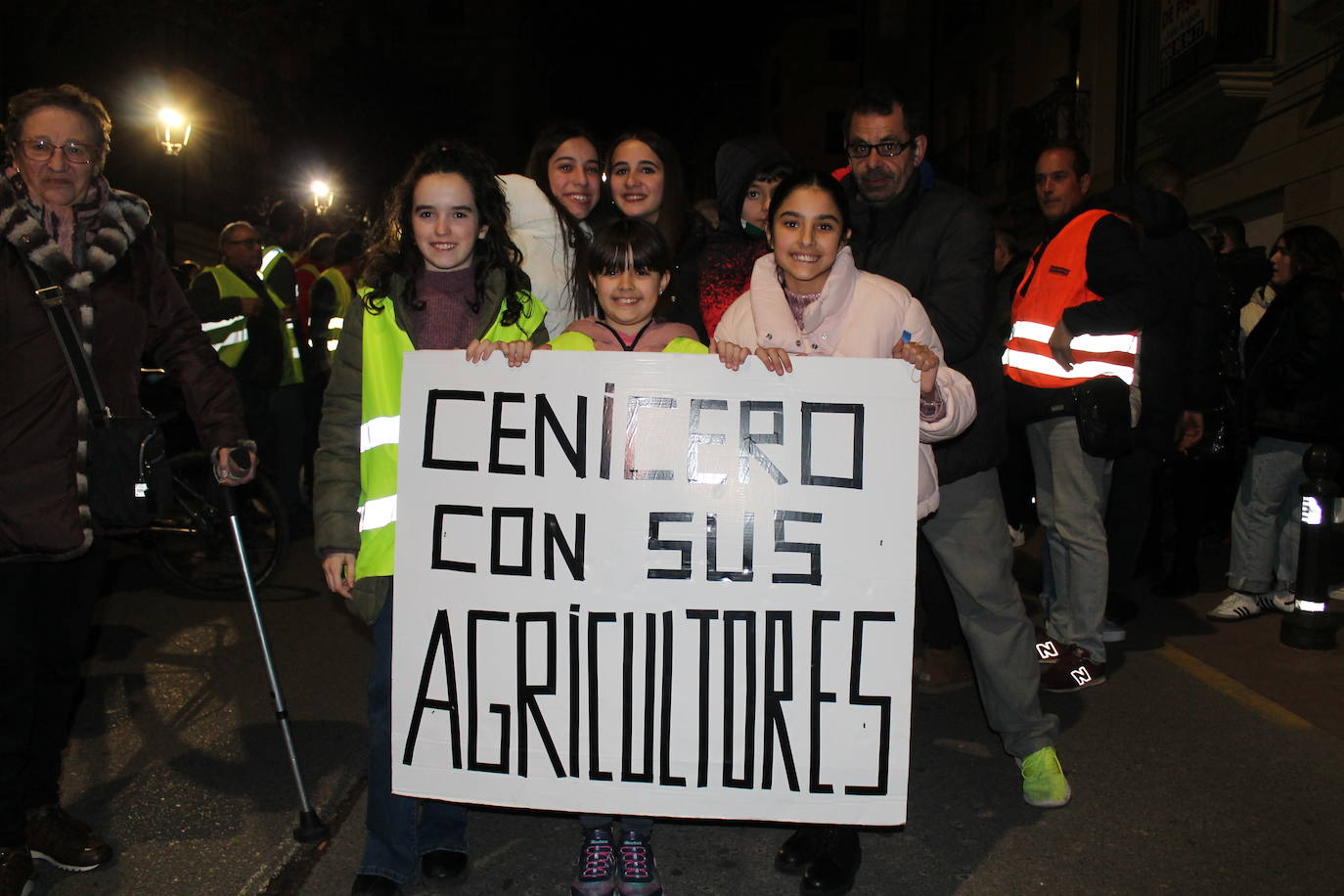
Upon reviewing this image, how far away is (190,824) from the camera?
3580 millimetres

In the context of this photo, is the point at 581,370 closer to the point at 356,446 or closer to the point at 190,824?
the point at 356,446

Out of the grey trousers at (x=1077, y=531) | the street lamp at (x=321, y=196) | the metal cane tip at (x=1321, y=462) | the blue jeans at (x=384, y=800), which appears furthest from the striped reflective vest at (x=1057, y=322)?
the street lamp at (x=321, y=196)

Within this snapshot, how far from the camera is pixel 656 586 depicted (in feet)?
9.62

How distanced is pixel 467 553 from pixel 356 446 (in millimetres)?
A: 452

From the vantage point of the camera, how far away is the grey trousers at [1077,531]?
4785 millimetres

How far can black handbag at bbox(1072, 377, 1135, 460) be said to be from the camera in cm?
459

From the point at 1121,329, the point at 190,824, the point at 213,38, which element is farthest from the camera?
the point at 213,38

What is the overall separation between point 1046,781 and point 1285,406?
344 centimetres

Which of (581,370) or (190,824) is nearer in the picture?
(581,370)

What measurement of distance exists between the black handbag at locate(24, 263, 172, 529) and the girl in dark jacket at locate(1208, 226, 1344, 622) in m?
5.39

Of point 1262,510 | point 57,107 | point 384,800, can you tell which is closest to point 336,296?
point 57,107

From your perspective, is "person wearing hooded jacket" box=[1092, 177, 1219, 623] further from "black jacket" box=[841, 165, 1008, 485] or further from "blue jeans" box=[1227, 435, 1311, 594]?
"black jacket" box=[841, 165, 1008, 485]

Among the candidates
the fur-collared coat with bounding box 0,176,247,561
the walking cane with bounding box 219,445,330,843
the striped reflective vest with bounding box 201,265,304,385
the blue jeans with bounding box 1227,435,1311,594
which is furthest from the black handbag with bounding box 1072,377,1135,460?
the striped reflective vest with bounding box 201,265,304,385

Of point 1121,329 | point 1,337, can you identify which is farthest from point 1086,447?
point 1,337
